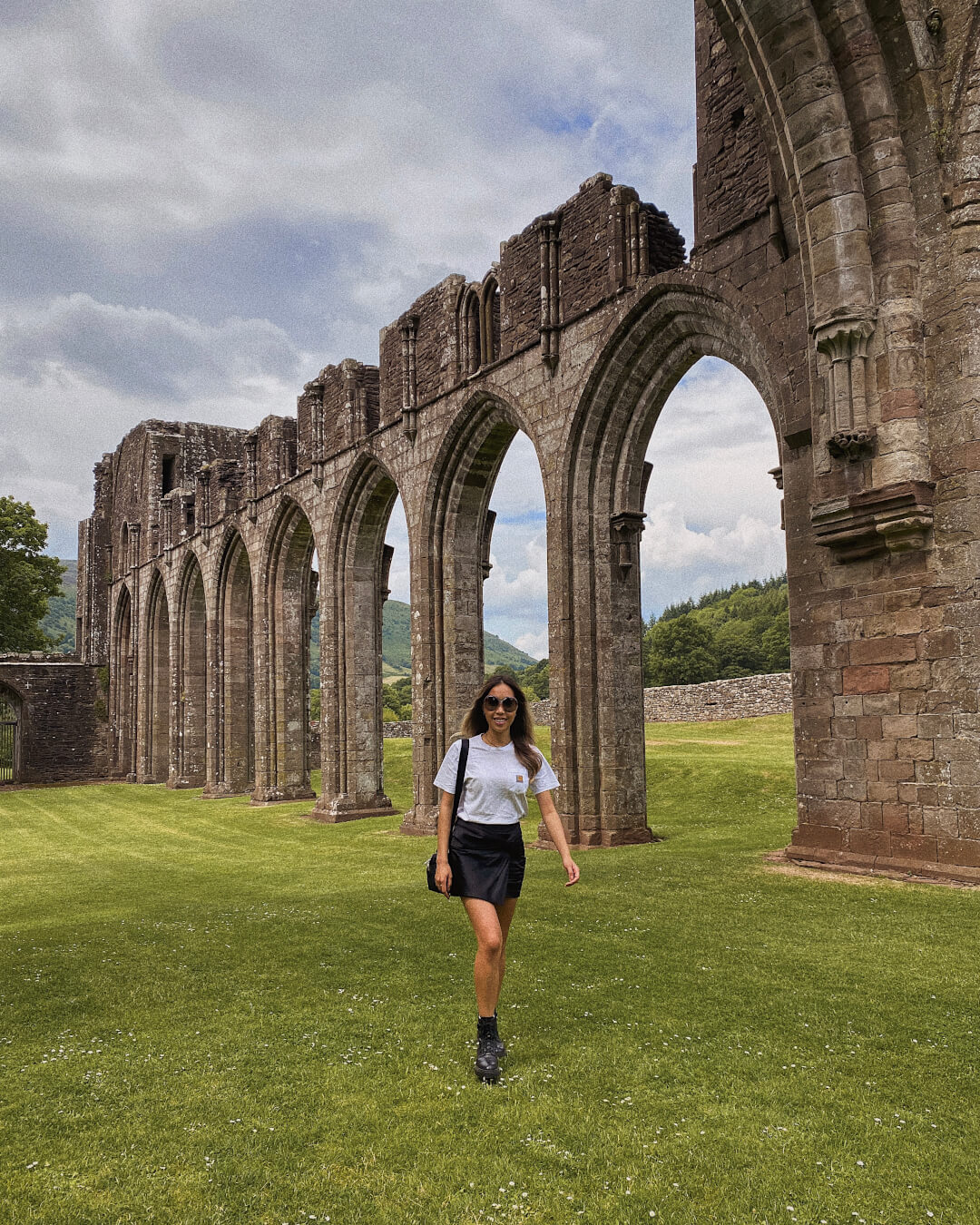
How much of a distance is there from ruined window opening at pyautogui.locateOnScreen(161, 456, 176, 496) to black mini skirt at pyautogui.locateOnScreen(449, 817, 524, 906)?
29.9 meters

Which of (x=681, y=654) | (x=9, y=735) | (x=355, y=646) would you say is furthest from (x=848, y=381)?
(x=681, y=654)

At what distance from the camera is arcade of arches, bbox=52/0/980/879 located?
24.7 ft

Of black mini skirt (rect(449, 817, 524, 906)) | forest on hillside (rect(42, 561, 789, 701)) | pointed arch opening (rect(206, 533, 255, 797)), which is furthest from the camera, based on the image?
forest on hillside (rect(42, 561, 789, 701))

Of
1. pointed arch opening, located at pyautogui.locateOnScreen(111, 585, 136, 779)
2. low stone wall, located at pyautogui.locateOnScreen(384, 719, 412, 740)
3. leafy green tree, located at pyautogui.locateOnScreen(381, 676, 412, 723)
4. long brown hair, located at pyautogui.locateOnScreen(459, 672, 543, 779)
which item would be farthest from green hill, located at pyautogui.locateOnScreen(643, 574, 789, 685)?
long brown hair, located at pyautogui.locateOnScreen(459, 672, 543, 779)

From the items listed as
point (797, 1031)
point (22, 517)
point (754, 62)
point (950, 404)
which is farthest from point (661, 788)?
point (22, 517)

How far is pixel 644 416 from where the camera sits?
11.5m

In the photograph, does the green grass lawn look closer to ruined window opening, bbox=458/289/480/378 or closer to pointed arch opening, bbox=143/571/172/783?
ruined window opening, bbox=458/289/480/378

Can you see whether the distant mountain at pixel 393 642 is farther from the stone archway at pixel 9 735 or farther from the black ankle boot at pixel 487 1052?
the black ankle boot at pixel 487 1052

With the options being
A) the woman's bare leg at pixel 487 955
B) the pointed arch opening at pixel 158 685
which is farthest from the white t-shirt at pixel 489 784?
the pointed arch opening at pixel 158 685

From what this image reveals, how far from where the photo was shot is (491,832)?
3719mm

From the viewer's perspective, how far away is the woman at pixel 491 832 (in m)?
3.60

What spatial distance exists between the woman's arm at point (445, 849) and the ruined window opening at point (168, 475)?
29.8 metres

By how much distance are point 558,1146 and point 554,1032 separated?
3.64ft

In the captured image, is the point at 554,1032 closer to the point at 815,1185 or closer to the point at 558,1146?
the point at 558,1146
